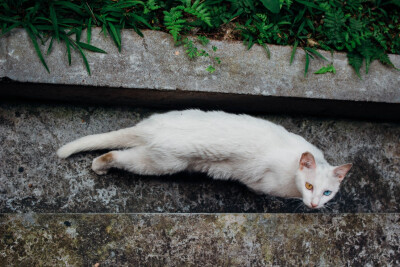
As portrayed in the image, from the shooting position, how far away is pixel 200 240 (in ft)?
7.72

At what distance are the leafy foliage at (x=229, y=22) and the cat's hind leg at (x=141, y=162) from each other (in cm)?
63

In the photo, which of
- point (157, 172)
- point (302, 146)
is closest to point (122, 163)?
point (157, 172)

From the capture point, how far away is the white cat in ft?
8.13

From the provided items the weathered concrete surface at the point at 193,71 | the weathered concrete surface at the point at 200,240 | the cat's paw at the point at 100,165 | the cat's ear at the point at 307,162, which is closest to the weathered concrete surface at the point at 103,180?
the cat's paw at the point at 100,165

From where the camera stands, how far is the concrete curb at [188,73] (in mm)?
2623

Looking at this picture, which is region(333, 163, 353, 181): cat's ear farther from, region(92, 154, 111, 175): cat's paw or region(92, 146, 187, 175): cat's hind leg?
region(92, 154, 111, 175): cat's paw

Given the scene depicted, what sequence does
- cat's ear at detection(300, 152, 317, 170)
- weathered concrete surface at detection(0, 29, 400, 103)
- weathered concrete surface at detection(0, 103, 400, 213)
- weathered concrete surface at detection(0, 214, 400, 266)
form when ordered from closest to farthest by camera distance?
weathered concrete surface at detection(0, 214, 400, 266) → cat's ear at detection(300, 152, 317, 170) → weathered concrete surface at detection(0, 29, 400, 103) → weathered concrete surface at detection(0, 103, 400, 213)

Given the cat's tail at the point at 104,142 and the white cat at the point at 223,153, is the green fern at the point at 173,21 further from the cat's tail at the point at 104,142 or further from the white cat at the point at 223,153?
the cat's tail at the point at 104,142

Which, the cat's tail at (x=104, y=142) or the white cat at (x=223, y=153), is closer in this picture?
the white cat at (x=223, y=153)

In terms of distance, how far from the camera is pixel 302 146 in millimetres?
2676

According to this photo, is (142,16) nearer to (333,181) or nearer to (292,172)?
(292,172)

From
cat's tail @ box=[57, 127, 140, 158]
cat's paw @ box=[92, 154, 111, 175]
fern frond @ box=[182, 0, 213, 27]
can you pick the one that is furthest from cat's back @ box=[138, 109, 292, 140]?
fern frond @ box=[182, 0, 213, 27]

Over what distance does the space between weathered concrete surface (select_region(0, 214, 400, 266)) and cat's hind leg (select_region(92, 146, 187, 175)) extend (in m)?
0.43

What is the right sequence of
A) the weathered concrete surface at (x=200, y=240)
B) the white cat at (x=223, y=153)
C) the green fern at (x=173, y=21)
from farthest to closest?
1. the green fern at (x=173, y=21)
2. the white cat at (x=223, y=153)
3. the weathered concrete surface at (x=200, y=240)
